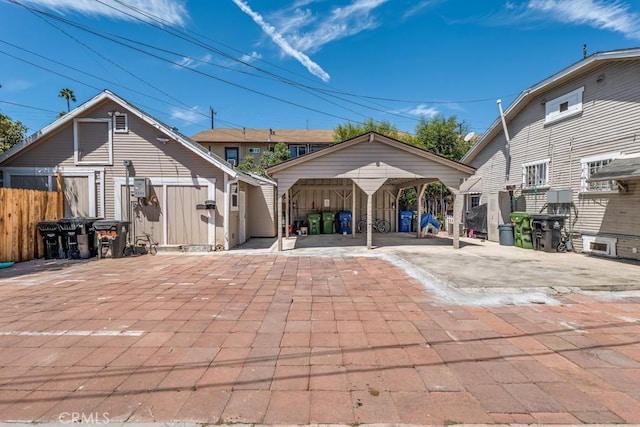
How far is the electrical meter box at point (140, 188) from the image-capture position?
389 inches

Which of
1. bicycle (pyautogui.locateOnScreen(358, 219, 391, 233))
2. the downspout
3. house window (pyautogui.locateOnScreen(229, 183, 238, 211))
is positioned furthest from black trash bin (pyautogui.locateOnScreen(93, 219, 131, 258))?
the downspout

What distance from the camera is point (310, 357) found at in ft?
10.2

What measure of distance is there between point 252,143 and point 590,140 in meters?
23.9

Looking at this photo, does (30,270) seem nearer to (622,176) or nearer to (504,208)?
(622,176)

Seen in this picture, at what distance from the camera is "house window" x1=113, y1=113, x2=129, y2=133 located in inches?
400

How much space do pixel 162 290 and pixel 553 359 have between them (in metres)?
5.80

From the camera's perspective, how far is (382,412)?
7.49 ft

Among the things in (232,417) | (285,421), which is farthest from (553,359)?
(232,417)

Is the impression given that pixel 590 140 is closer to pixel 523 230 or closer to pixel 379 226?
pixel 523 230

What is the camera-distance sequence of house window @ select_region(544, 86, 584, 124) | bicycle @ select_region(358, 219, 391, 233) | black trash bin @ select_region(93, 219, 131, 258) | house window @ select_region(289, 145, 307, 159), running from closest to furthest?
black trash bin @ select_region(93, 219, 131, 258) < house window @ select_region(544, 86, 584, 124) < bicycle @ select_region(358, 219, 391, 233) < house window @ select_region(289, 145, 307, 159)

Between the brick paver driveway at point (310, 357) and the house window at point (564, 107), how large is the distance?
7.69 metres

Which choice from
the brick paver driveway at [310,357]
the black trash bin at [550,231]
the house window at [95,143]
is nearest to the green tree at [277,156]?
the house window at [95,143]

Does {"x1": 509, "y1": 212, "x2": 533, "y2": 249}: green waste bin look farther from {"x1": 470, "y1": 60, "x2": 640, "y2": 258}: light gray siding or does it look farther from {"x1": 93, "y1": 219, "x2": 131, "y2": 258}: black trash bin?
{"x1": 93, "y1": 219, "x2": 131, "y2": 258}: black trash bin

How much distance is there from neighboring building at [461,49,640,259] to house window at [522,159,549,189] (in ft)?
0.12
